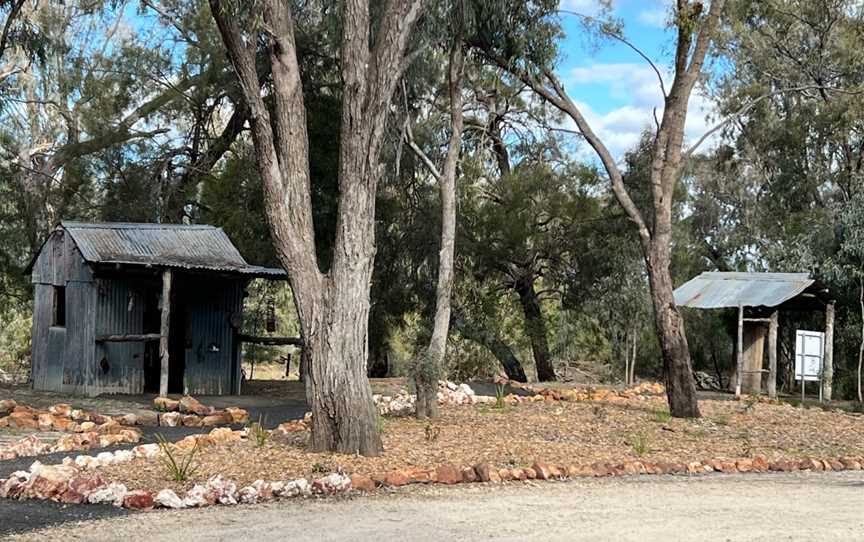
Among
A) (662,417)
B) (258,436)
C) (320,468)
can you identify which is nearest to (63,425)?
(258,436)

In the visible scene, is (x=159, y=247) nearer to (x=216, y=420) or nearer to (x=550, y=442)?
(x=216, y=420)

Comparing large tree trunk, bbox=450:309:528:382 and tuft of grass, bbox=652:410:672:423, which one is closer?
tuft of grass, bbox=652:410:672:423

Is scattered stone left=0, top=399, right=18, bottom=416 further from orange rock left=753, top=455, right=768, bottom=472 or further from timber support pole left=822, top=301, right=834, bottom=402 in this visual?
timber support pole left=822, top=301, right=834, bottom=402

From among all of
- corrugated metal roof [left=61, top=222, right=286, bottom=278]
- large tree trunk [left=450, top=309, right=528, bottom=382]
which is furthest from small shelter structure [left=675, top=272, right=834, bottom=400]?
corrugated metal roof [left=61, top=222, right=286, bottom=278]

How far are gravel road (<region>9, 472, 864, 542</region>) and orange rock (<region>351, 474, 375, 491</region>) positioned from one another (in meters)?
0.24

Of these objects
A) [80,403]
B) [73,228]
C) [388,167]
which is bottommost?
[80,403]

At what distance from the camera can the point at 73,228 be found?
58.4 ft

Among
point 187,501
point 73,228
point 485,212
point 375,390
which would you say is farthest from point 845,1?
point 187,501

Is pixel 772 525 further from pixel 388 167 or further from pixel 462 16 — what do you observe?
pixel 388 167

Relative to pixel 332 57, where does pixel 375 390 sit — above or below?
below

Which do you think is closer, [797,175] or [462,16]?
[462,16]

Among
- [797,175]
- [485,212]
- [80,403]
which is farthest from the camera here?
[797,175]

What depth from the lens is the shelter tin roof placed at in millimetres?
16969

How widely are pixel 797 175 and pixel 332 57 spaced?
14.9 meters
